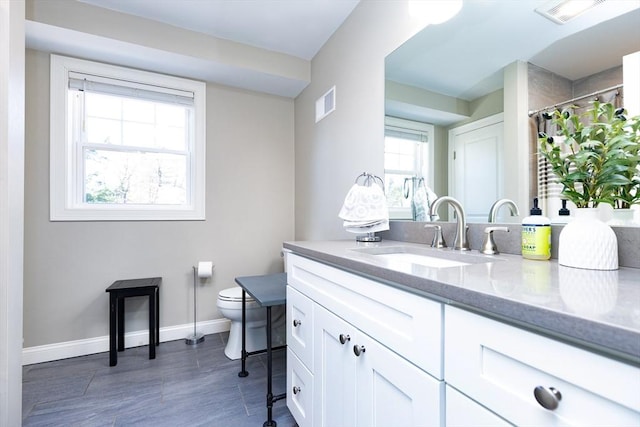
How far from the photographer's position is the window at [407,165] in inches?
60.9

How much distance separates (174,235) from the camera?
2.62m

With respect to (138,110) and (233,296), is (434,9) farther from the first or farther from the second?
(138,110)

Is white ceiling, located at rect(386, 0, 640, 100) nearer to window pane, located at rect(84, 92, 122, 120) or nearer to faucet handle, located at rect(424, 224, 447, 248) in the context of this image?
faucet handle, located at rect(424, 224, 447, 248)

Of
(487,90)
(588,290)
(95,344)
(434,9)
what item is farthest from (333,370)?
(95,344)

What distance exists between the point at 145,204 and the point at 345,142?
1776 mm

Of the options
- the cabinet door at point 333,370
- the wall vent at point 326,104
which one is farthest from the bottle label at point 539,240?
the wall vent at point 326,104

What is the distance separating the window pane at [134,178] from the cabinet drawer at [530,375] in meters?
2.63

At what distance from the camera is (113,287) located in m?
2.21

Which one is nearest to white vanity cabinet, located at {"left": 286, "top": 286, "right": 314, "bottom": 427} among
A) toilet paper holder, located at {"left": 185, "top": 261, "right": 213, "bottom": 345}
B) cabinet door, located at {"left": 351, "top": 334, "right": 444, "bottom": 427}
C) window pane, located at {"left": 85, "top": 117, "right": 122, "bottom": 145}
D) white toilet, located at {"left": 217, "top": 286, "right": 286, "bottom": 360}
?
cabinet door, located at {"left": 351, "top": 334, "right": 444, "bottom": 427}

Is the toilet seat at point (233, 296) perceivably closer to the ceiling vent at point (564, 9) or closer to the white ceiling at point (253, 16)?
the white ceiling at point (253, 16)

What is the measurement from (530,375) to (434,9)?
1525 millimetres

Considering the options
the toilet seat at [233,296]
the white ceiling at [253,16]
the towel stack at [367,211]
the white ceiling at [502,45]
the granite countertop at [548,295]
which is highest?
the white ceiling at [253,16]

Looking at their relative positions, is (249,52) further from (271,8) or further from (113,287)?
(113,287)

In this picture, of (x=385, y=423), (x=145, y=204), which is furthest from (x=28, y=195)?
(x=385, y=423)
